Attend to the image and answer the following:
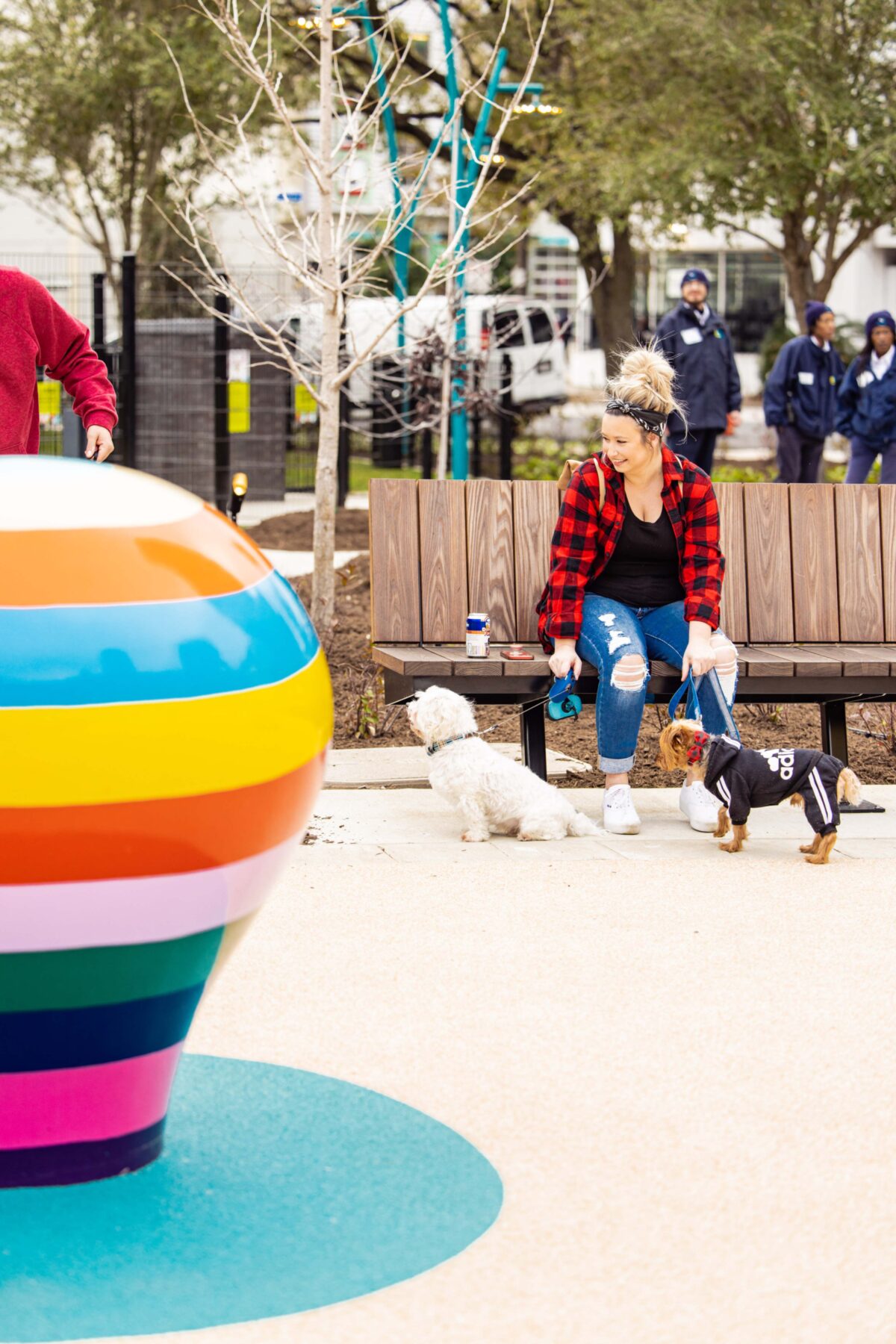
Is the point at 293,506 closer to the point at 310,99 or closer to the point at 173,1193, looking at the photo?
the point at 310,99

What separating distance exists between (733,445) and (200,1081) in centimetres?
2848

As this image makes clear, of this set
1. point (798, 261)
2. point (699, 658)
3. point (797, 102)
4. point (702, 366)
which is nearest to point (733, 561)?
point (699, 658)

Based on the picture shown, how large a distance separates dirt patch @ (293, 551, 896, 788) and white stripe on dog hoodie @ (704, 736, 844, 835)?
1435 millimetres

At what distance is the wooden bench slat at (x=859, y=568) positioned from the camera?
7109 millimetres

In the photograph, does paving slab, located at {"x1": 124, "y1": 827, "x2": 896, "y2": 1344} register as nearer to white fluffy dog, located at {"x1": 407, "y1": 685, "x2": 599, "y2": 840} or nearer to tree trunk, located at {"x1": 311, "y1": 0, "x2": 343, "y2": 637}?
white fluffy dog, located at {"x1": 407, "y1": 685, "x2": 599, "y2": 840}

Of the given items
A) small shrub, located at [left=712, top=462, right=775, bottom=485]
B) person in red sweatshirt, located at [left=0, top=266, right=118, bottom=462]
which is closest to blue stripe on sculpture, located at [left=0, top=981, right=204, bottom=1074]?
person in red sweatshirt, located at [left=0, top=266, right=118, bottom=462]

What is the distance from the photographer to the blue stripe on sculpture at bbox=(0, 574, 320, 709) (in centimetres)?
265

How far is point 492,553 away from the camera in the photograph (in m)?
6.84

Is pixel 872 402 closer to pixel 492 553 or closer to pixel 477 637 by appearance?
pixel 492 553

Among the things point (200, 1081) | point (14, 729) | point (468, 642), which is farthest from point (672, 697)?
point (14, 729)

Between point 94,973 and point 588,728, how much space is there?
5.45m

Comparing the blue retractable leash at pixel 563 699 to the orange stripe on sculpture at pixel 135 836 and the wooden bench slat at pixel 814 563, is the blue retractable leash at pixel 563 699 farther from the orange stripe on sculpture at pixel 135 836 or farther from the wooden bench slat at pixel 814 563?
the orange stripe on sculpture at pixel 135 836

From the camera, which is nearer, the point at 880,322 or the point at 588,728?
the point at 588,728

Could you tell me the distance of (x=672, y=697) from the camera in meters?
6.34
